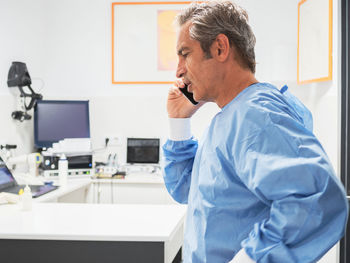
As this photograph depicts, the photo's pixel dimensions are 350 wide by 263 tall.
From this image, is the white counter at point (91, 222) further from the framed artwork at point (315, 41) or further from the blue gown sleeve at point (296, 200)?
the framed artwork at point (315, 41)

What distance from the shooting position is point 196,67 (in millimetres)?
1048

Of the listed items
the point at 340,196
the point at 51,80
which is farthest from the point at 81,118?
the point at 340,196

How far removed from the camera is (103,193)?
3557 millimetres

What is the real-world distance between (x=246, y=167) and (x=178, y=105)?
1.85 feet

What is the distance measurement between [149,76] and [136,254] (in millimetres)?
2656

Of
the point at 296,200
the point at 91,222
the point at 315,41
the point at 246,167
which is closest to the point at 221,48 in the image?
the point at 246,167

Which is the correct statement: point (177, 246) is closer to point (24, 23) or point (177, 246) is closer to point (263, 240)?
point (263, 240)

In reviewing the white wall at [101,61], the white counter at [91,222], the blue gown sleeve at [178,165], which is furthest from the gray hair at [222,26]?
the white wall at [101,61]

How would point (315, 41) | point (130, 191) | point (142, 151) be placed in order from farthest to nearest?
point (142, 151) < point (130, 191) < point (315, 41)

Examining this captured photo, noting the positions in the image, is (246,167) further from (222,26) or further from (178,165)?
(178,165)

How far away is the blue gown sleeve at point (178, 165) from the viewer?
135cm

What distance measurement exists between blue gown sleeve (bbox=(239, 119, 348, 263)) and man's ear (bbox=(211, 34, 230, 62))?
0.27 m

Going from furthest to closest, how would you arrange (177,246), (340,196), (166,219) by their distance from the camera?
(177,246)
(166,219)
(340,196)

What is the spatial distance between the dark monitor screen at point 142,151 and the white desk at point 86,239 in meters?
2.03
